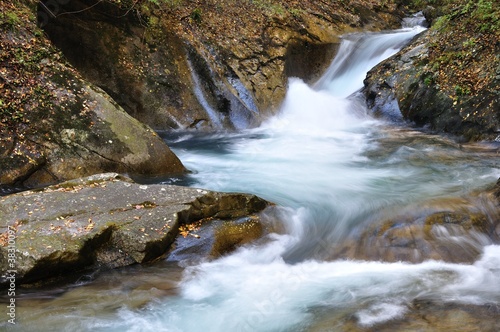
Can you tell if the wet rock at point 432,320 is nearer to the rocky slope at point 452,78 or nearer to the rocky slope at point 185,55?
the rocky slope at point 452,78

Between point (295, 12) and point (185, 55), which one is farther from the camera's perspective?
point (295, 12)

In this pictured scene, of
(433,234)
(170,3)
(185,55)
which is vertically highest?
(170,3)

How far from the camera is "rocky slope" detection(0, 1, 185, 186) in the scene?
6.10 metres

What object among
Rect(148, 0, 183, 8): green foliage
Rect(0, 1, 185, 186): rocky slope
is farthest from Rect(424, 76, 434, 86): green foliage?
Rect(148, 0, 183, 8): green foliage

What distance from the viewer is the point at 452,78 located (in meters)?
9.73

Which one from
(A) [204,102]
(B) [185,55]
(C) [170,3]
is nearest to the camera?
(A) [204,102]

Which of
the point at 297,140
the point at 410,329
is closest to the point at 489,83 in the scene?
the point at 297,140

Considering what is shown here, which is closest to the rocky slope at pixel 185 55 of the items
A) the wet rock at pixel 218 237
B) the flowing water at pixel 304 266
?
the flowing water at pixel 304 266

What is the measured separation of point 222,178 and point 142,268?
348 cm

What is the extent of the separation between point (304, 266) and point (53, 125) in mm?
4612

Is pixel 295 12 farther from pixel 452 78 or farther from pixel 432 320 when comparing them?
pixel 432 320

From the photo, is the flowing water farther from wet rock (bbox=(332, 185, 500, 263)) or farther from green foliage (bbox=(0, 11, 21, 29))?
green foliage (bbox=(0, 11, 21, 29))

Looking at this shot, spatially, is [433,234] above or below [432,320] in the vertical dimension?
above

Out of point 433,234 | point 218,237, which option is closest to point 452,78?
point 433,234
